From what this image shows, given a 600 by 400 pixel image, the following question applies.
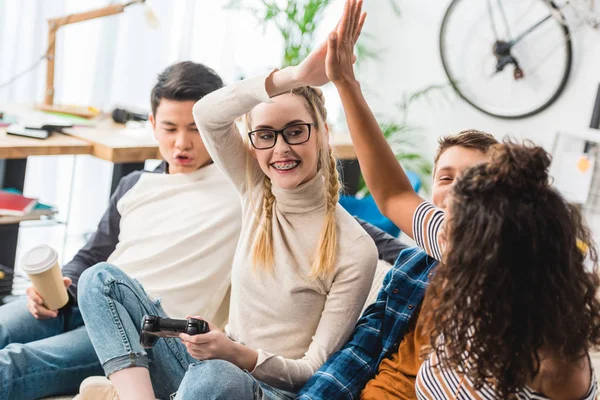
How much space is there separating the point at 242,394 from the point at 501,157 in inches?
23.0

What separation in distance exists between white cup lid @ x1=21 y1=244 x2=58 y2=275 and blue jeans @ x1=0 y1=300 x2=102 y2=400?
0.18 metres

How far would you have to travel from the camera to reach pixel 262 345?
59.7 inches

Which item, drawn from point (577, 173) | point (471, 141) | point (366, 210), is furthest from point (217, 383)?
point (577, 173)

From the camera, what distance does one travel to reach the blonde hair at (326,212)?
1.49 meters

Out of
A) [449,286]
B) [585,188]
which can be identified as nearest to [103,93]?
[585,188]

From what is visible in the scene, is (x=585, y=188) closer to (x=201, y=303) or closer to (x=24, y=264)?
(x=201, y=303)

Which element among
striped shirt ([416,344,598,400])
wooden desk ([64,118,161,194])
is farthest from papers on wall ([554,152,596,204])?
striped shirt ([416,344,598,400])

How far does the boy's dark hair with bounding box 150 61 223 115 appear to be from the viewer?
1.88 meters

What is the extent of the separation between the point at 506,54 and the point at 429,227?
9.67 ft

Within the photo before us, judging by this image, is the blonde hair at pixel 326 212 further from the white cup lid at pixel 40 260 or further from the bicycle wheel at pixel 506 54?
the bicycle wheel at pixel 506 54

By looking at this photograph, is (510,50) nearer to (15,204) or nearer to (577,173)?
(577,173)

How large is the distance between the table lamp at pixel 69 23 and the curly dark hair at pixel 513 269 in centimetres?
209

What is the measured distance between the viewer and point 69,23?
2.86 meters

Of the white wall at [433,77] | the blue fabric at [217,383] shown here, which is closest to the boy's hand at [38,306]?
the blue fabric at [217,383]
